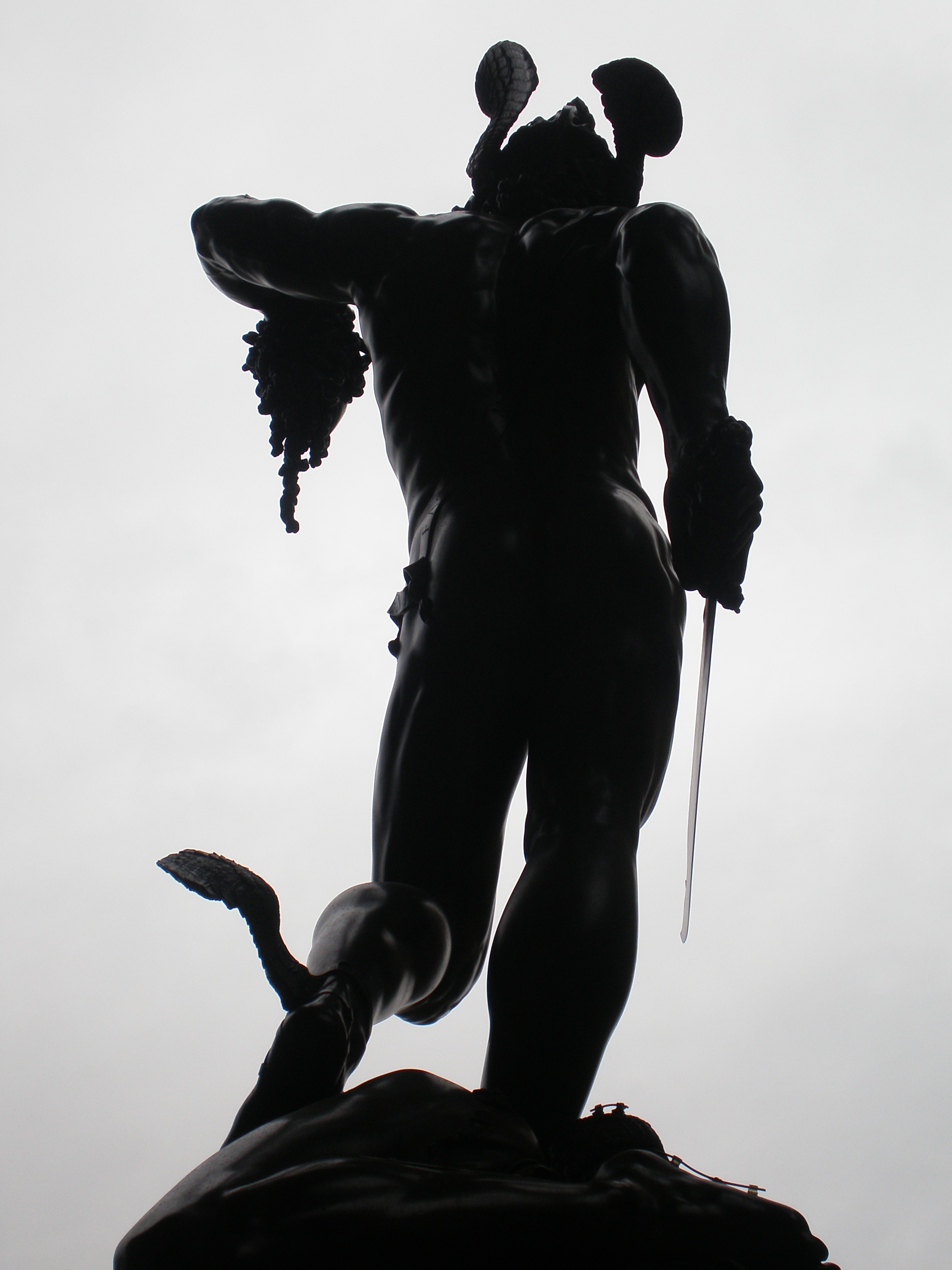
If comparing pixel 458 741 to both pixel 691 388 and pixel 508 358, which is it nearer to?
pixel 691 388

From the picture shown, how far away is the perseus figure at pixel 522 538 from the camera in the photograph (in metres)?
2.18

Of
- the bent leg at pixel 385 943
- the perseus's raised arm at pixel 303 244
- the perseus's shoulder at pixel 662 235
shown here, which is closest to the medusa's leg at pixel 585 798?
the bent leg at pixel 385 943

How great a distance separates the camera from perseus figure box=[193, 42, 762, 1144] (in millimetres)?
2182

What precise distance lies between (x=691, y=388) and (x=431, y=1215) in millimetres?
1604

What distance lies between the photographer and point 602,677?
256cm

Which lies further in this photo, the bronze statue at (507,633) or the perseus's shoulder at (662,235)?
the perseus's shoulder at (662,235)

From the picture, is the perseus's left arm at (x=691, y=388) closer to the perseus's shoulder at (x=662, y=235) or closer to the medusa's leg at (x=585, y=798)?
the perseus's shoulder at (x=662, y=235)

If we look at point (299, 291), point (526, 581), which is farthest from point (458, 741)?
point (299, 291)

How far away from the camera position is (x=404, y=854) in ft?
8.27

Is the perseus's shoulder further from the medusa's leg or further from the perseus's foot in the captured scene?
the perseus's foot

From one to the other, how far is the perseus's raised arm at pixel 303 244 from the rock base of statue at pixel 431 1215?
6.94ft

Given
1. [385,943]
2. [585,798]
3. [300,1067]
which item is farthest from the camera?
[585,798]

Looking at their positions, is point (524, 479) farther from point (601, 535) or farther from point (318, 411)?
point (318, 411)

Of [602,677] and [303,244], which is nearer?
[602,677]
